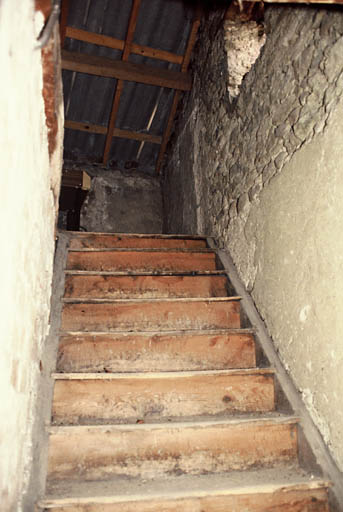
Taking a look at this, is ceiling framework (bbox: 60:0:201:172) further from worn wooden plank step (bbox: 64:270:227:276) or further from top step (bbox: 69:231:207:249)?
worn wooden plank step (bbox: 64:270:227:276)

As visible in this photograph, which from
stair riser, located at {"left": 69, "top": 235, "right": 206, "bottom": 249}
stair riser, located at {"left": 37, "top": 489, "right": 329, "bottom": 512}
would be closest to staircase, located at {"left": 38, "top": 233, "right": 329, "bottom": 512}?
stair riser, located at {"left": 37, "top": 489, "right": 329, "bottom": 512}

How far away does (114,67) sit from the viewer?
14.0ft

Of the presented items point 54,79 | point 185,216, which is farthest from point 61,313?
point 185,216

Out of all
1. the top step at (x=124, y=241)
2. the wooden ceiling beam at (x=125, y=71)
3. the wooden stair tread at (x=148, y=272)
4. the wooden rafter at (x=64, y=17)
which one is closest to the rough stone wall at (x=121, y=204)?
the wooden ceiling beam at (x=125, y=71)

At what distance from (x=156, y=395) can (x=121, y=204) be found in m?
4.30

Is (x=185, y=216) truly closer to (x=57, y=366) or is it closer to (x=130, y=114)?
(x=130, y=114)

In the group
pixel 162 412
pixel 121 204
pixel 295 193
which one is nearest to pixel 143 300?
pixel 162 412

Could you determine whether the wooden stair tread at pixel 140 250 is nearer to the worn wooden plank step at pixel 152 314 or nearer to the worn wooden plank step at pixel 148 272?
the worn wooden plank step at pixel 148 272

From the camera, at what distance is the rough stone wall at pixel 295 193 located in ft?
4.90

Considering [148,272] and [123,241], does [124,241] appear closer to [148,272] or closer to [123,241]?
[123,241]

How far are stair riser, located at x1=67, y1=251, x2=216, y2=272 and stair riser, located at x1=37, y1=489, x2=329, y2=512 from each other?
151 centimetres

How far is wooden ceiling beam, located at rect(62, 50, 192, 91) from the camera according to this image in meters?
4.16

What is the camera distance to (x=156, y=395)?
170 cm

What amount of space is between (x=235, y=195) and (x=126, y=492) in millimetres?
1955
